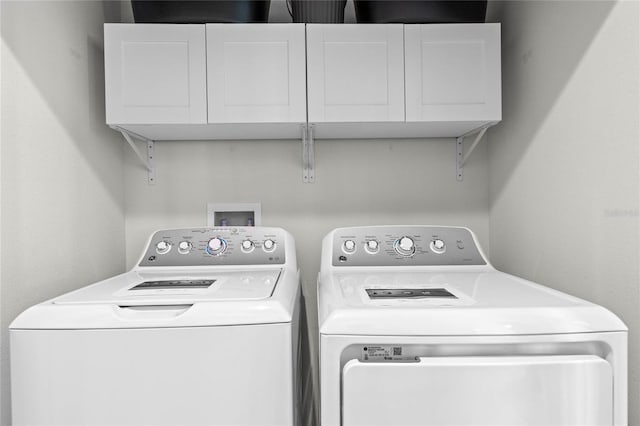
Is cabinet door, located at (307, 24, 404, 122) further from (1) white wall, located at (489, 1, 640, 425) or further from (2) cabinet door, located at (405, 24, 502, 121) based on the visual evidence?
(1) white wall, located at (489, 1, 640, 425)

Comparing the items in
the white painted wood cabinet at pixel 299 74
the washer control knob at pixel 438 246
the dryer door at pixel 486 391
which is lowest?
the dryer door at pixel 486 391

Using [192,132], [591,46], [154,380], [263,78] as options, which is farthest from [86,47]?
[591,46]

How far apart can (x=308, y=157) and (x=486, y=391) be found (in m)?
1.26

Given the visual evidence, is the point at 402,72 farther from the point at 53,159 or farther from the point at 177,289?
the point at 53,159

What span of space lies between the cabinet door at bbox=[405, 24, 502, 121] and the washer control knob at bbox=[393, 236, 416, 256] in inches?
19.0

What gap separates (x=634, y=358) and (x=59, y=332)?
1399 millimetres

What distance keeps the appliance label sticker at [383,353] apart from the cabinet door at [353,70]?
915 mm

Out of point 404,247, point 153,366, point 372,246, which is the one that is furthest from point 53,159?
point 404,247

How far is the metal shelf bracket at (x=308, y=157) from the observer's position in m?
1.82

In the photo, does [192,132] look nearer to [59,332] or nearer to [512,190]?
[59,332]

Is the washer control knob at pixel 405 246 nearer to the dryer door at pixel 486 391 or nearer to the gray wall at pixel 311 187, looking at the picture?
the gray wall at pixel 311 187

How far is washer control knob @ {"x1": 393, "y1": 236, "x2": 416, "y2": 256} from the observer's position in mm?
1661

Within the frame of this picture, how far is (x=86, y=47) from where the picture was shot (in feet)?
5.42

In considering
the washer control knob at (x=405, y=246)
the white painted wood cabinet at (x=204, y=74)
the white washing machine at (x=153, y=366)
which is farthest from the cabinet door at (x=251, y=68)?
the white washing machine at (x=153, y=366)
